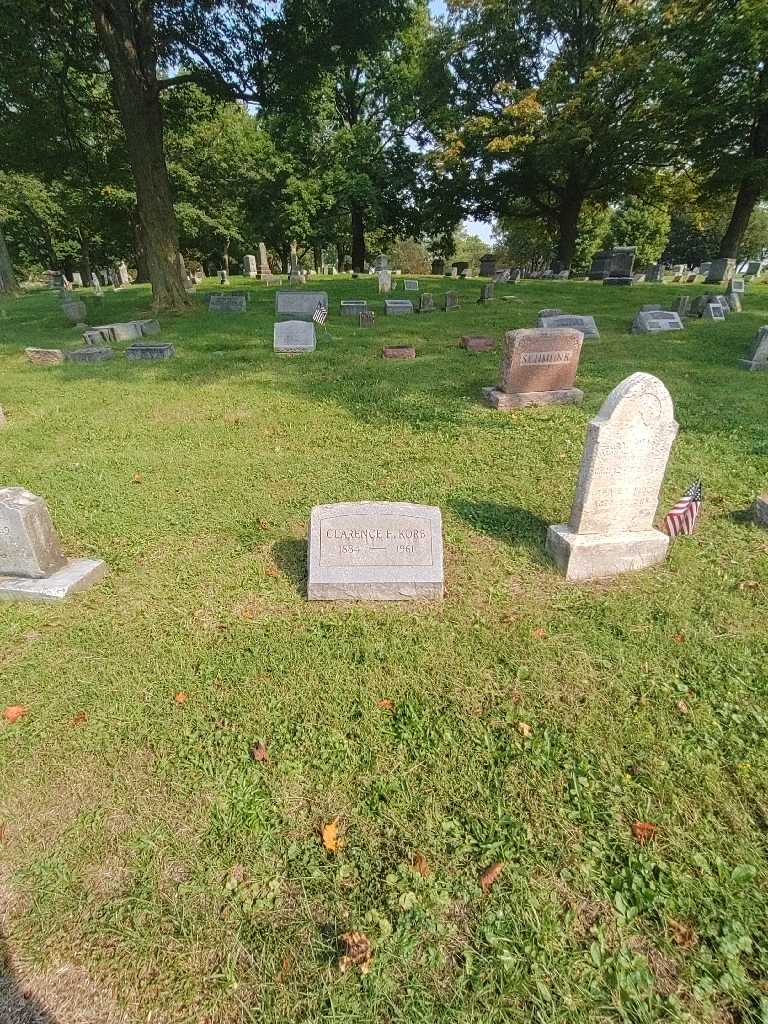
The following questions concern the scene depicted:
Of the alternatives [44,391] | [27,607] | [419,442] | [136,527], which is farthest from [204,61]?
[27,607]

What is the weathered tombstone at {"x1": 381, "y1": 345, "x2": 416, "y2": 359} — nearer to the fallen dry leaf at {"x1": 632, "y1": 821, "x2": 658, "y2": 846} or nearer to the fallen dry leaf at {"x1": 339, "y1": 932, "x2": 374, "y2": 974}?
the fallen dry leaf at {"x1": 632, "y1": 821, "x2": 658, "y2": 846}

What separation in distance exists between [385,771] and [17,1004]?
1.61m

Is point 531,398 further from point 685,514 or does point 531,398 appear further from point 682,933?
point 682,933

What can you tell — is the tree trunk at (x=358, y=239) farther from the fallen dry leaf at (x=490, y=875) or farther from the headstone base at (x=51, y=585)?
the fallen dry leaf at (x=490, y=875)

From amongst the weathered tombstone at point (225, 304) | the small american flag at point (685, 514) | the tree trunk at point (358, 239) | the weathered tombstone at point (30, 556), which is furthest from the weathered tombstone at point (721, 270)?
the weathered tombstone at point (30, 556)

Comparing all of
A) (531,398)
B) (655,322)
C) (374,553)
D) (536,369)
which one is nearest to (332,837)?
(374,553)

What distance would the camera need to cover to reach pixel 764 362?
929cm

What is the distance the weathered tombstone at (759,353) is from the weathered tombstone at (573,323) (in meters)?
3.51

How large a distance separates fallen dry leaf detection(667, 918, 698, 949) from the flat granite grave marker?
2.12 meters

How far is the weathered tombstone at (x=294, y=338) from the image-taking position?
437 inches

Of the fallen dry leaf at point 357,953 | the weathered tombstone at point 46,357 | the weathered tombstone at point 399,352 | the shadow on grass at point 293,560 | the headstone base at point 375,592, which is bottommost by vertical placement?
the fallen dry leaf at point 357,953

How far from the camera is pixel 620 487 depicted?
3807 millimetres

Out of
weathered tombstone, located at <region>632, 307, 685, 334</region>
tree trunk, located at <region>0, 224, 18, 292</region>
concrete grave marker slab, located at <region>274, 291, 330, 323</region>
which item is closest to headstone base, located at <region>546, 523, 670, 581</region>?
weathered tombstone, located at <region>632, 307, 685, 334</region>

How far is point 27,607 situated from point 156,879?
8.13 feet
